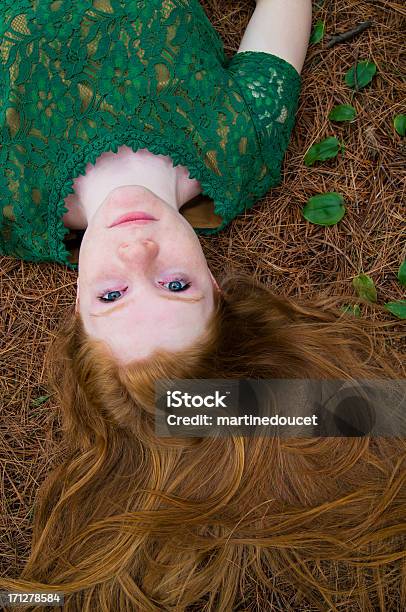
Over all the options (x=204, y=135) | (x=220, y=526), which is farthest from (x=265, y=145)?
(x=220, y=526)

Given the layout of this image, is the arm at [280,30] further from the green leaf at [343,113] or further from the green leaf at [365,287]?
the green leaf at [365,287]

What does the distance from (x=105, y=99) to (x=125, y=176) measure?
28 cm

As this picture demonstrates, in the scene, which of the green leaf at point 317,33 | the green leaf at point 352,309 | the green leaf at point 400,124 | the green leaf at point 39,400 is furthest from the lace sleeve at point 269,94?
the green leaf at point 39,400

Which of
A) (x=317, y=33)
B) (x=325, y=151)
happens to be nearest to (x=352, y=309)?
(x=325, y=151)

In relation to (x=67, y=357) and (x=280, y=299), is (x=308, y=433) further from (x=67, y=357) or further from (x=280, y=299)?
(x=67, y=357)

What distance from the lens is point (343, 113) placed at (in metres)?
2.55

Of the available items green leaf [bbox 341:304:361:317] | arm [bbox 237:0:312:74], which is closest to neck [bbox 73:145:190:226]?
arm [bbox 237:0:312:74]

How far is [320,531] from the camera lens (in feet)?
6.32

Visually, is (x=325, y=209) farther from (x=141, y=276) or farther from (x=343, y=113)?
(x=141, y=276)

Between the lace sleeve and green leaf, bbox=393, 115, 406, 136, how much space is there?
1.64ft

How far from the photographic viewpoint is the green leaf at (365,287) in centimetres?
247

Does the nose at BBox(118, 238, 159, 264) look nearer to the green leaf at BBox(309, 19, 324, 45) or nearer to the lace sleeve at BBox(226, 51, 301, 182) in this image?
the lace sleeve at BBox(226, 51, 301, 182)

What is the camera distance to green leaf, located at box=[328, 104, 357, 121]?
8.34 ft

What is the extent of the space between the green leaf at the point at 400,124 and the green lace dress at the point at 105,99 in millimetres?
670
